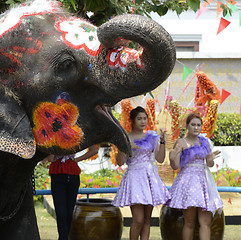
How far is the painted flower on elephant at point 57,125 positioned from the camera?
184 cm

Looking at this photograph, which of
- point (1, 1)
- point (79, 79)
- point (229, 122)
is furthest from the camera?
point (229, 122)

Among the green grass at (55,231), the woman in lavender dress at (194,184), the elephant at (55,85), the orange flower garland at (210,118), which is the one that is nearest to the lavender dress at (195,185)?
the woman in lavender dress at (194,184)

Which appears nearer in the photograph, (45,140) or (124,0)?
(45,140)

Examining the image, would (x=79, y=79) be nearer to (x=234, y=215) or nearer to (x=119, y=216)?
(x=119, y=216)

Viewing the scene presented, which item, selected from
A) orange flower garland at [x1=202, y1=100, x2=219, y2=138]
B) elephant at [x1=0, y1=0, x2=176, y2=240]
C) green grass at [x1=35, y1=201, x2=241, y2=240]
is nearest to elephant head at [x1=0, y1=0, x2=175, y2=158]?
elephant at [x1=0, y1=0, x2=176, y2=240]

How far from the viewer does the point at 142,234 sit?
4.53m

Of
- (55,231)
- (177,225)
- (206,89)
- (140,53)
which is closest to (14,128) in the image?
(140,53)

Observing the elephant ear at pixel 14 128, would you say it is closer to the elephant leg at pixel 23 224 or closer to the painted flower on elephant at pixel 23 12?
the painted flower on elephant at pixel 23 12

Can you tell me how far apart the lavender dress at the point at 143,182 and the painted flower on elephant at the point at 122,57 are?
2836 mm

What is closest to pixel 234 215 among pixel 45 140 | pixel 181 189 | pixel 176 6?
pixel 181 189

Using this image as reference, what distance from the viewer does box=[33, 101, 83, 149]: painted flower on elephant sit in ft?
6.03

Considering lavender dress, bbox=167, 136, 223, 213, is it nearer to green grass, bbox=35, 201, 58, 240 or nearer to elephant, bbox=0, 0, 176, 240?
green grass, bbox=35, 201, 58, 240

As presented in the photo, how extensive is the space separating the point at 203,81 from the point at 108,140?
4601mm

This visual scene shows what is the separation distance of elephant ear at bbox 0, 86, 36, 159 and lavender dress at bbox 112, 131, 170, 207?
2.72 meters
